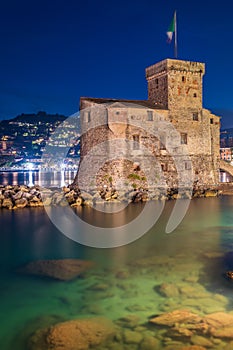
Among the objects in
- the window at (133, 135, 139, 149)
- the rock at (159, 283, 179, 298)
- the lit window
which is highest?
the window at (133, 135, 139, 149)

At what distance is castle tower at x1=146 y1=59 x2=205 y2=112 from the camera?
24.9m

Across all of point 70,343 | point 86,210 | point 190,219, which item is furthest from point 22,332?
point 86,210

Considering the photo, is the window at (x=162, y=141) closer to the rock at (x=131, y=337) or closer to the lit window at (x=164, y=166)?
the lit window at (x=164, y=166)

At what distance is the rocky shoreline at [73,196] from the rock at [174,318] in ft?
49.3

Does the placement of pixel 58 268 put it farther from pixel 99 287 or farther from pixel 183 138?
pixel 183 138

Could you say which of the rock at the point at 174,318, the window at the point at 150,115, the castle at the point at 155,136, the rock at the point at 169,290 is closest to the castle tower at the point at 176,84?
the castle at the point at 155,136

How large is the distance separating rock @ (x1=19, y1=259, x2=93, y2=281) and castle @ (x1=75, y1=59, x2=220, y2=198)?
12.9 meters

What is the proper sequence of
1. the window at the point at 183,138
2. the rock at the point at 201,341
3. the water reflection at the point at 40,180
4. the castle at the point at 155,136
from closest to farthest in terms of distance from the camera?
the rock at the point at 201,341
the castle at the point at 155,136
the window at the point at 183,138
the water reflection at the point at 40,180

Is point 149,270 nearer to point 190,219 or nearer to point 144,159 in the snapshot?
point 190,219

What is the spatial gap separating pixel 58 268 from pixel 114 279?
5.68ft

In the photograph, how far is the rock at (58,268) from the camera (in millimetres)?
9091

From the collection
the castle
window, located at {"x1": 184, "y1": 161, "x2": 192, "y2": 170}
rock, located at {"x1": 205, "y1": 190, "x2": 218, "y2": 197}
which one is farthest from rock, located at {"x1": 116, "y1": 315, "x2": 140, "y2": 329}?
window, located at {"x1": 184, "y1": 161, "x2": 192, "y2": 170}

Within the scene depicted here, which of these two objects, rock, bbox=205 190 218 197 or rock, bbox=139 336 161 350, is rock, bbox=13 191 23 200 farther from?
rock, bbox=139 336 161 350

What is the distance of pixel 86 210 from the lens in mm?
20234
